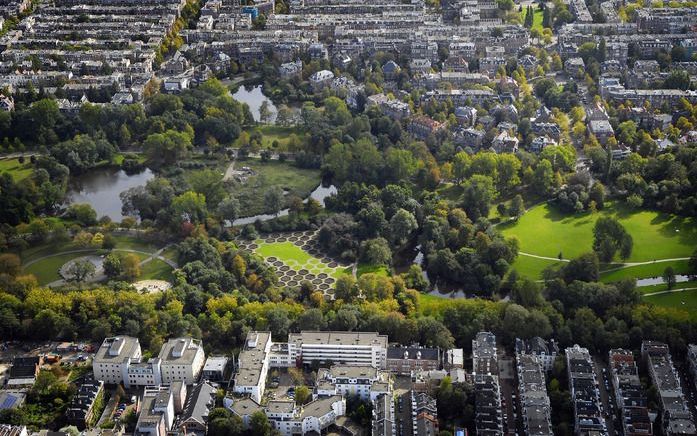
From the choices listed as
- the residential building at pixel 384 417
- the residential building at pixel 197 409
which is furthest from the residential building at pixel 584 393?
the residential building at pixel 197 409

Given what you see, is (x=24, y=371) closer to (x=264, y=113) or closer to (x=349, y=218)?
(x=349, y=218)

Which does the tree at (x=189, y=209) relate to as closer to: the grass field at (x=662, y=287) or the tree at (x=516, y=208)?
the tree at (x=516, y=208)

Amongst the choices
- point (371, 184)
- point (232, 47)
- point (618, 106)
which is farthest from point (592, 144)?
point (232, 47)

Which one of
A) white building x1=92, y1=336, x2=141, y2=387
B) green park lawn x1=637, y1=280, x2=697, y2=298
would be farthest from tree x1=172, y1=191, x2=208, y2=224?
green park lawn x1=637, y1=280, x2=697, y2=298

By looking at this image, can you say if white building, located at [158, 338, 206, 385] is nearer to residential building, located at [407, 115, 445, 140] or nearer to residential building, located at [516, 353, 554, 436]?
residential building, located at [516, 353, 554, 436]

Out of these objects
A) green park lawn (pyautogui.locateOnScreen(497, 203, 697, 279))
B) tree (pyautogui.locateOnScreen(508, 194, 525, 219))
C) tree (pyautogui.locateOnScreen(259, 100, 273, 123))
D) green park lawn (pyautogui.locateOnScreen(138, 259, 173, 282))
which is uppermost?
tree (pyautogui.locateOnScreen(259, 100, 273, 123))

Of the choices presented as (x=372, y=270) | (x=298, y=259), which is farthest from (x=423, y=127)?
(x=298, y=259)

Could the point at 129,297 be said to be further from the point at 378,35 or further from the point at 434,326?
the point at 378,35
